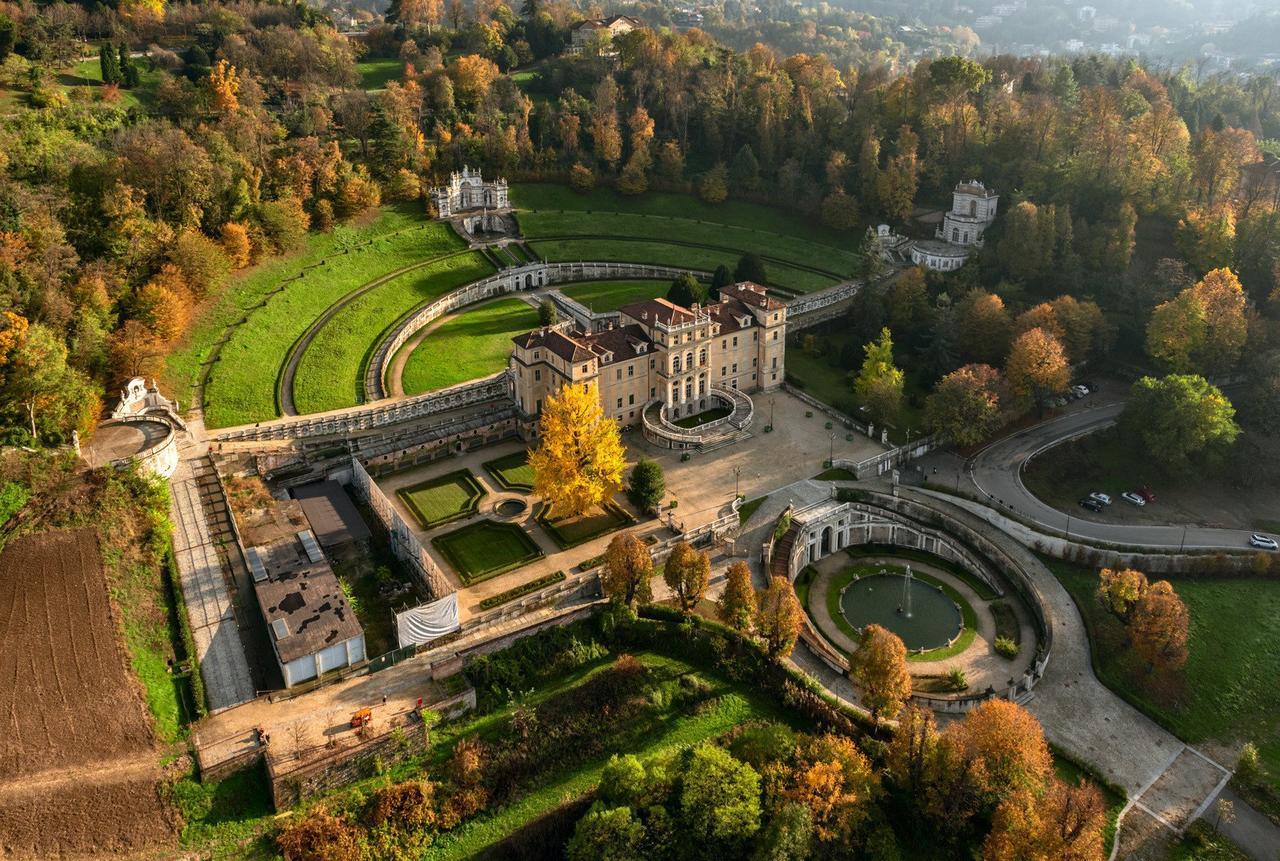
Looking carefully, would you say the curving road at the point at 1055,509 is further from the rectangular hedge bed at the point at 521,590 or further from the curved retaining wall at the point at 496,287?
the curved retaining wall at the point at 496,287

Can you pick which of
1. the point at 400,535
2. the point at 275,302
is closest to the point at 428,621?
the point at 400,535

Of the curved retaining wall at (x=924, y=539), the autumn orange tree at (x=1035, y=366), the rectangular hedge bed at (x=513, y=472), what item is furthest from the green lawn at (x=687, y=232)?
the curved retaining wall at (x=924, y=539)

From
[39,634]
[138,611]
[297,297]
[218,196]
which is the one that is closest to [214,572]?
[138,611]

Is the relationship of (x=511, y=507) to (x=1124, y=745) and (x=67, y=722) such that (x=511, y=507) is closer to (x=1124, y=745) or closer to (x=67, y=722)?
(x=67, y=722)

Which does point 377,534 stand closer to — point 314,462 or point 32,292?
point 314,462

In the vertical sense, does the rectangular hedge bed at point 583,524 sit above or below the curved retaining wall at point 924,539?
above
